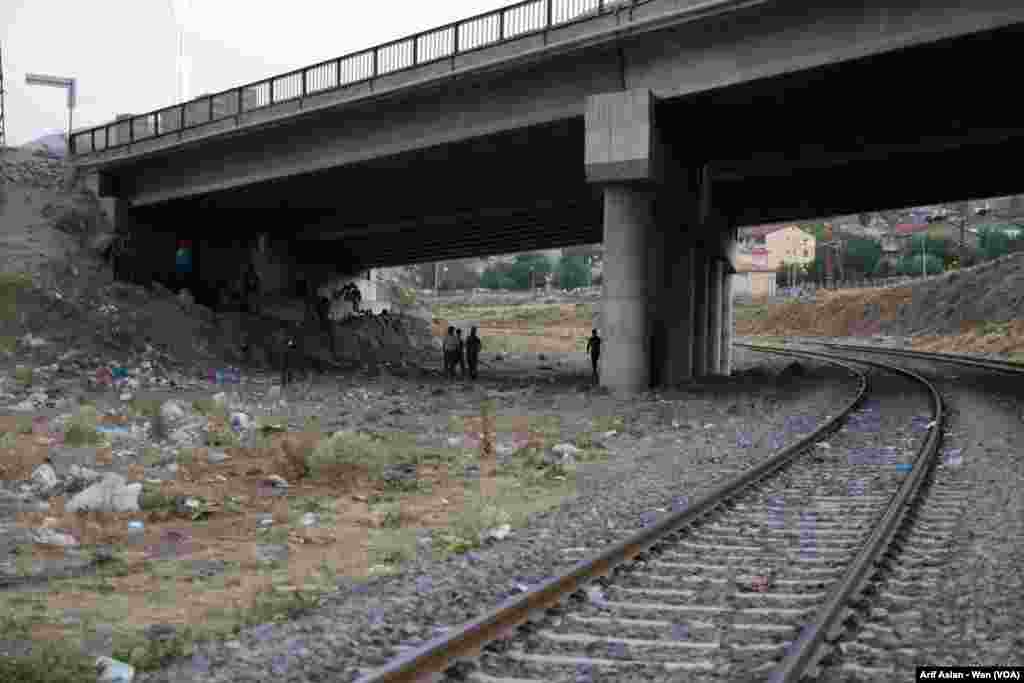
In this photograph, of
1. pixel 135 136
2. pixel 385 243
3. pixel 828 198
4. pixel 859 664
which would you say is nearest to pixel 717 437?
pixel 859 664

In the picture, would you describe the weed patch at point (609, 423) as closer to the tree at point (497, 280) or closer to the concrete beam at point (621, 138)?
the concrete beam at point (621, 138)

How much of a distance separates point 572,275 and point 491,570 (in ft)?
477

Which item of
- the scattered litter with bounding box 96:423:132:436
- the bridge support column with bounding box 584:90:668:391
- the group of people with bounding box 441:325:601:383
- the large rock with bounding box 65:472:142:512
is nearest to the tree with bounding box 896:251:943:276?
the group of people with bounding box 441:325:601:383

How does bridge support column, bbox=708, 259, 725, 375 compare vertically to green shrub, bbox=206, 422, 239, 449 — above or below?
above

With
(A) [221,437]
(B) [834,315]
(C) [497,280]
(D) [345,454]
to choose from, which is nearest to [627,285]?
(A) [221,437]

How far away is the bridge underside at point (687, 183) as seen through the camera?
21.4 metres

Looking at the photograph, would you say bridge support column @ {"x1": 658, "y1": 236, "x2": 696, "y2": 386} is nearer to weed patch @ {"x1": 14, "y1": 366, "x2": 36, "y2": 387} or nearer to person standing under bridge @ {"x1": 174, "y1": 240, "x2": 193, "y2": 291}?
weed patch @ {"x1": 14, "y1": 366, "x2": 36, "y2": 387}

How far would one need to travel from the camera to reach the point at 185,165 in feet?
109

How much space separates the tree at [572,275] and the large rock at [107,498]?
142m

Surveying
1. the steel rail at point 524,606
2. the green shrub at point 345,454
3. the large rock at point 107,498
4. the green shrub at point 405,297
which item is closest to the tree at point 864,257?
the green shrub at point 405,297

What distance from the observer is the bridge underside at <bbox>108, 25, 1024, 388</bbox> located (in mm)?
21422

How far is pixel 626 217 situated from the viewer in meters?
22.2

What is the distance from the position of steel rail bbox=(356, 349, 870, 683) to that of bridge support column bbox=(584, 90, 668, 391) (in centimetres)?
1276

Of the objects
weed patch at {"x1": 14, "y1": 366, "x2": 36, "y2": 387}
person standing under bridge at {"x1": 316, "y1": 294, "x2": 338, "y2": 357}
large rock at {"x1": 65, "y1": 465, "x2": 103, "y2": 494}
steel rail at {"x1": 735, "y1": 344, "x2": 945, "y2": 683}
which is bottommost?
large rock at {"x1": 65, "y1": 465, "x2": 103, "y2": 494}
